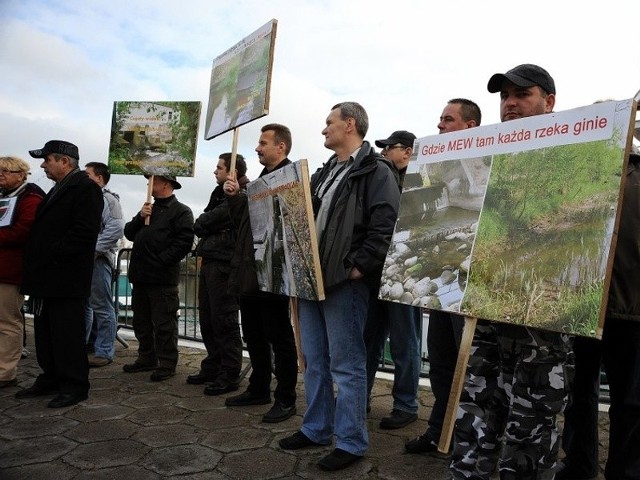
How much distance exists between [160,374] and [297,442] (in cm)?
225

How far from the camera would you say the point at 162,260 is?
527 cm

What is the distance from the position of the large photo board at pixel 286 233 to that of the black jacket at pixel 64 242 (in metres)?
1.48

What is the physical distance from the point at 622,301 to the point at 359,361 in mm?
1345

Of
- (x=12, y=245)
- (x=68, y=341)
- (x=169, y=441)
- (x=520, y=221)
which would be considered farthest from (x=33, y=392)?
(x=520, y=221)

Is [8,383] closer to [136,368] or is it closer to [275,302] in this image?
[136,368]

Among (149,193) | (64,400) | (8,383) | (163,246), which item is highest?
(149,193)

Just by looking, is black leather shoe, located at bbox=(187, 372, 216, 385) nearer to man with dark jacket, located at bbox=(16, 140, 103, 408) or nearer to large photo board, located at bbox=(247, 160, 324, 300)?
man with dark jacket, located at bbox=(16, 140, 103, 408)

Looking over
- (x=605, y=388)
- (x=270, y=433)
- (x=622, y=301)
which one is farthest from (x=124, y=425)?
(x=605, y=388)

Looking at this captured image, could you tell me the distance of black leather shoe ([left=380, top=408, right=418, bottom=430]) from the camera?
3.89 m

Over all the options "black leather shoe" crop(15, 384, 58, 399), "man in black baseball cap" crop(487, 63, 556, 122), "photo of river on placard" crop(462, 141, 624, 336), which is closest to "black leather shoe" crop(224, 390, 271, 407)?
"black leather shoe" crop(15, 384, 58, 399)

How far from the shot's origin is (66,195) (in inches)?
176

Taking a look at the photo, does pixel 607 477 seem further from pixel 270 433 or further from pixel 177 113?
pixel 177 113

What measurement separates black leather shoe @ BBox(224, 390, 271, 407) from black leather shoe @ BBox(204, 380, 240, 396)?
0.34 metres

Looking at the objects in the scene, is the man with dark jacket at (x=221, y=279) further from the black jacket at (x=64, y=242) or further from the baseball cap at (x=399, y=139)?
the baseball cap at (x=399, y=139)
